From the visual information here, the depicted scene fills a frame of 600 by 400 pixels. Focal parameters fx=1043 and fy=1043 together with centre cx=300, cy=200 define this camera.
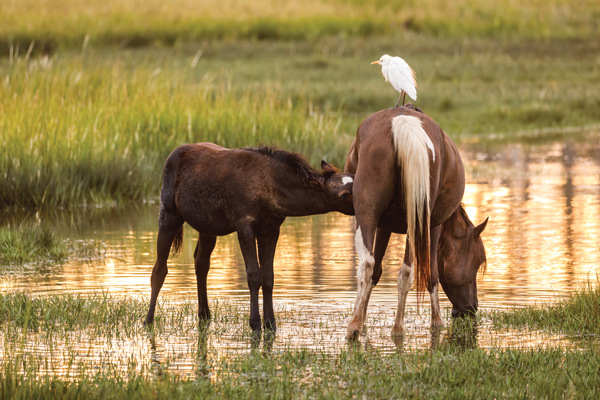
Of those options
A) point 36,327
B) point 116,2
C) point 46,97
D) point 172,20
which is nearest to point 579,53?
point 172,20

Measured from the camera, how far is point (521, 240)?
39.5 feet

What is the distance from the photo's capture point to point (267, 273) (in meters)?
7.77

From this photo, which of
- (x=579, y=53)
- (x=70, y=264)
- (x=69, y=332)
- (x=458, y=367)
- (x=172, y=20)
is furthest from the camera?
(x=172, y=20)

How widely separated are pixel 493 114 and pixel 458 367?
20921 mm

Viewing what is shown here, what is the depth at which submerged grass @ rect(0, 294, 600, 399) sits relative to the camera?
5.78 meters

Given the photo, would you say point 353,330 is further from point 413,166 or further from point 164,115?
point 164,115

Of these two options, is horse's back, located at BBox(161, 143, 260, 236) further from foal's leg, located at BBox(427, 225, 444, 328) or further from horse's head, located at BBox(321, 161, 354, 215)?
foal's leg, located at BBox(427, 225, 444, 328)

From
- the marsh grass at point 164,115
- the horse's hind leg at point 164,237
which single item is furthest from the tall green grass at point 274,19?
the horse's hind leg at point 164,237

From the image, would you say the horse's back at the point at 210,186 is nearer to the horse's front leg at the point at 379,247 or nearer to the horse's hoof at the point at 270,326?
the horse's hoof at the point at 270,326

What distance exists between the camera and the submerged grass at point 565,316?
24.5 ft

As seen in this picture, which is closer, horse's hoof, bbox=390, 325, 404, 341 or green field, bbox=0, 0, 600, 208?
horse's hoof, bbox=390, 325, 404, 341

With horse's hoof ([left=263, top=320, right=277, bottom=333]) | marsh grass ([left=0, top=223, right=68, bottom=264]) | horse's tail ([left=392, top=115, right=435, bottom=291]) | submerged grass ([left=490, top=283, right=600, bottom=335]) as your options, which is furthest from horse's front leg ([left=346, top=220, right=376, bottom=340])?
marsh grass ([left=0, top=223, right=68, bottom=264])

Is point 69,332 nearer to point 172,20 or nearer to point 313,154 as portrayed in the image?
point 313,154

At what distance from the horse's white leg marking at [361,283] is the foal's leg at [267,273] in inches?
28.5
